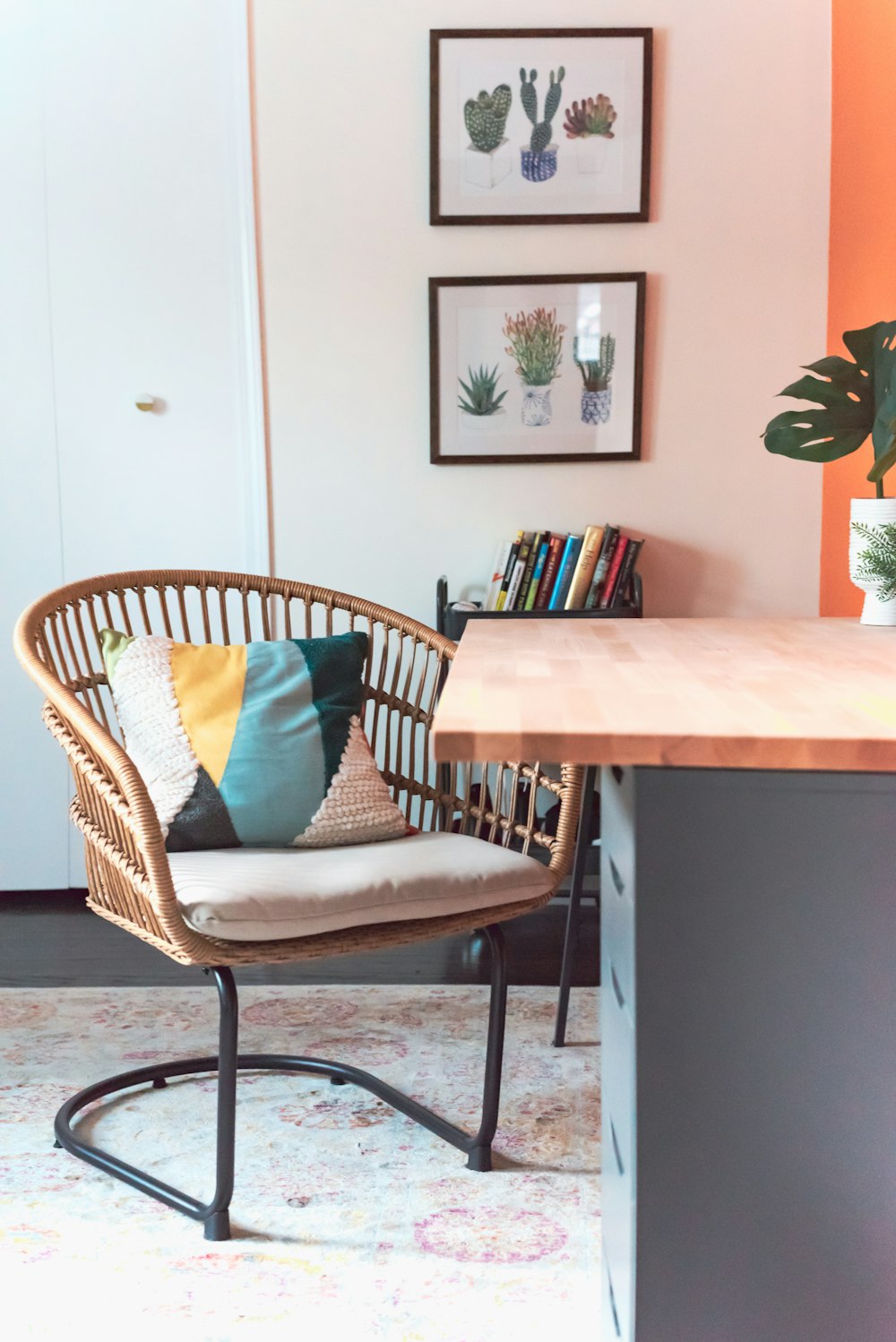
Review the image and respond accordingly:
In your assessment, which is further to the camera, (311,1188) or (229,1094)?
(311,1188)

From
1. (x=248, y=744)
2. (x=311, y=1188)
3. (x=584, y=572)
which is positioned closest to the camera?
(x=311, y=1188)

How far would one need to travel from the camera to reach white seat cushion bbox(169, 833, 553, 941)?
1.33 meters

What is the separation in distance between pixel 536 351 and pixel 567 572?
53cm

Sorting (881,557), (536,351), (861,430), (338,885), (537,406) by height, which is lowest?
(338,885)

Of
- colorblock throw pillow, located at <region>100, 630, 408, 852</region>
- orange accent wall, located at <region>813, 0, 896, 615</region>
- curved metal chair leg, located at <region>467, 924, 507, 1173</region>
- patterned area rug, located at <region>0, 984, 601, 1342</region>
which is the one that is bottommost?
patterned area rug, located at <region>0, 984, 601, 1342</region>

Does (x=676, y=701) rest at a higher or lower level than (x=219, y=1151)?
higher

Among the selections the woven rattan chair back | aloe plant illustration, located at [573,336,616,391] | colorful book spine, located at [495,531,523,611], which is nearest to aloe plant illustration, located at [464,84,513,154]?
aloe plant illustration, located at [573,336,616,391]

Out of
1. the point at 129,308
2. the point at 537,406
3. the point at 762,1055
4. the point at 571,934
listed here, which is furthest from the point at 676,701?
the point at 129,308

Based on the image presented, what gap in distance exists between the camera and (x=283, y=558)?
9.19 feet

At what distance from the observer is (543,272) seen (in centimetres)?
271

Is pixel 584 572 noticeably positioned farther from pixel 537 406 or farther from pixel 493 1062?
pixel 493 1062

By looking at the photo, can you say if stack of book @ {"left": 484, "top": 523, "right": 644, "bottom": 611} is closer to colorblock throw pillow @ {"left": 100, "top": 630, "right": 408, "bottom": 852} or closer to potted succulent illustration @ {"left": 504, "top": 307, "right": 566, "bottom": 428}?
potted succulent illustration @ {"left": 504, "top": 307, "right": 566, "bottom": 428}

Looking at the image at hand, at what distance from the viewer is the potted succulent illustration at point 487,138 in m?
2.67

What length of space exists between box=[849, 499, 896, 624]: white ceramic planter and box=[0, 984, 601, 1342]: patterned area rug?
2.67 feet
